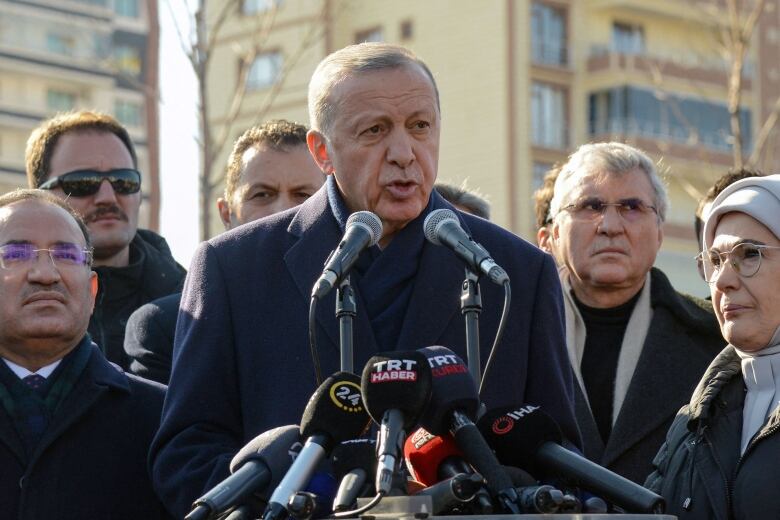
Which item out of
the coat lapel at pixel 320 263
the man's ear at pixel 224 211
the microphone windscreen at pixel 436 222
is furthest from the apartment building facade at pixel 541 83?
the microphone windscreen at pixel 436 222

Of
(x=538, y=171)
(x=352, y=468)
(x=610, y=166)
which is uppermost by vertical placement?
(x=538, y=171)

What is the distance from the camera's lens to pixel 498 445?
4.32 metres

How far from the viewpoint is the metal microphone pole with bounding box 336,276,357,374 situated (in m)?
4.40

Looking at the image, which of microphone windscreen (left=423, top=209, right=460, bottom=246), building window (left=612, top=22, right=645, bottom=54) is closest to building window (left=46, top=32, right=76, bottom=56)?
building window (left=612, top=22, right=645, bottom=54)

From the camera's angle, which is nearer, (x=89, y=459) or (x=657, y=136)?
(x=89, y=459)

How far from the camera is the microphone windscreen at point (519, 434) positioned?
14.1ft

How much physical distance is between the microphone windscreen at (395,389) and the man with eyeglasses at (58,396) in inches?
77.3

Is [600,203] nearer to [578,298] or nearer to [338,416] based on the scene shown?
[578,298]

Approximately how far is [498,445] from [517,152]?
37.4 metres

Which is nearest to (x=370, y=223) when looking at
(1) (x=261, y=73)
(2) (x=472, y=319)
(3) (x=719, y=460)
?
(2) (x=472, y=319)

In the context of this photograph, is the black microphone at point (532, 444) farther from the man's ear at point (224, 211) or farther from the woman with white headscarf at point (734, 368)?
the man's ear at point (224, 211)

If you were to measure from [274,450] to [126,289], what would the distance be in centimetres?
338

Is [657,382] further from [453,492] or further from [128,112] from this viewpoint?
[128,112]

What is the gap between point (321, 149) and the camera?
18.0ft
